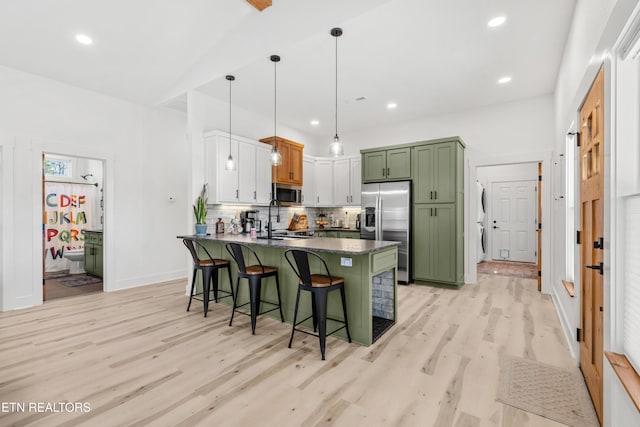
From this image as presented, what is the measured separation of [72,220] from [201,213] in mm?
4397

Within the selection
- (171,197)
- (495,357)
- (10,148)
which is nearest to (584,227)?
(495,357)

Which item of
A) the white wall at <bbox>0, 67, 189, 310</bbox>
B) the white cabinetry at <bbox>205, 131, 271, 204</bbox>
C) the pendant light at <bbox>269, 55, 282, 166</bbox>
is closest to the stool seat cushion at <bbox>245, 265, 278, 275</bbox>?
the pendant light at <bbox>269, 55, 282, 166</bbox>

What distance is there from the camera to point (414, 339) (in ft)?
10.0

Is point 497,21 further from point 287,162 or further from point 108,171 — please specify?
point 108,171

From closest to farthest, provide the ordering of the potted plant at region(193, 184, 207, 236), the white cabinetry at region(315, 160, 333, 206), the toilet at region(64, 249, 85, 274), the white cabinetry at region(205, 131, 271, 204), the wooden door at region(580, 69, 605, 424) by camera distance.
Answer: the wooden door at region(580, 69, 605, 424)
the potted plant at region(193, 184, 207, 236)
the white cabinetry at region(205, 131, 271, 204)
the toilet at region(64, 249, 85, 274)
the white cabinetry at region(315, 160, 333, 206)

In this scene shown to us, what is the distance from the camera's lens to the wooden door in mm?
1868

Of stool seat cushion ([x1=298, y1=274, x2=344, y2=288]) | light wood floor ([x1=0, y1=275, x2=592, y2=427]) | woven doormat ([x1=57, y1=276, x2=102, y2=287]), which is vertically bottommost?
light wood floor ([x1=0, y1=275, x2=592, y2=427])

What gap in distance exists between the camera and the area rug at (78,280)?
18.1 feet

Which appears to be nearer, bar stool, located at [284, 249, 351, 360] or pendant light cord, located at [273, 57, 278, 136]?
bar stool, located at [284, 249, 351, 360]

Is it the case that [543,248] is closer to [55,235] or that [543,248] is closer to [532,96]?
[532,96]

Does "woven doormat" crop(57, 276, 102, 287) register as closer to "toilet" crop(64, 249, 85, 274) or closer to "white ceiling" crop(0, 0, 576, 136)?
"toilet" crop(64, 249, 85, 274)

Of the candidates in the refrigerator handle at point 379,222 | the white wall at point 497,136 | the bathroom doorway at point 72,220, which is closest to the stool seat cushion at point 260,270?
the refrigerator handle at point 379,222

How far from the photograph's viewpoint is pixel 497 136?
5.33 metres

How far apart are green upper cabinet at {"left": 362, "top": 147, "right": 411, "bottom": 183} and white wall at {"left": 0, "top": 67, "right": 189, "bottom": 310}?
3610mm
